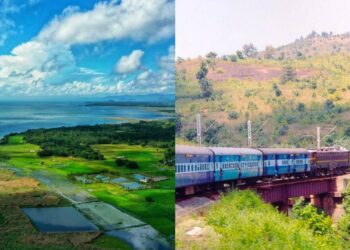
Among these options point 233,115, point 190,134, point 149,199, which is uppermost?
point 233,115

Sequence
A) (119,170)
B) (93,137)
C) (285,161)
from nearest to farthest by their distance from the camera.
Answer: (93,137), (119,170), (285,161)

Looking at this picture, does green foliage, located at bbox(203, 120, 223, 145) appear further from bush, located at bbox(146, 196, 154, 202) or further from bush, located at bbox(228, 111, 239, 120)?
bush, located at bbox(146, 196, 154, 202)

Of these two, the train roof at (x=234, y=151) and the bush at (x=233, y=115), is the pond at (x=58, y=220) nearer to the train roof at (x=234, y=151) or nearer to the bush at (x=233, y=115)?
the train roof at (x=234, y=151)

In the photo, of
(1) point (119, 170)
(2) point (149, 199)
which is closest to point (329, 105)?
(2) point (149, 199)

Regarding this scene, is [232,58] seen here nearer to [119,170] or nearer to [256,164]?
[256,164]

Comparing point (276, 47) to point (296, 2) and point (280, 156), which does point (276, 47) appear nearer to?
point (296, 2)

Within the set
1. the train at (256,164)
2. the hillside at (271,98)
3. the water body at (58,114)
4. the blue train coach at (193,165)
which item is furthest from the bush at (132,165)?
the hillside at (271,98)
